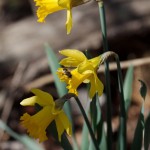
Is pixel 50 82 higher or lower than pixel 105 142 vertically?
lower

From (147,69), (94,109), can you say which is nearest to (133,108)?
(147,69)

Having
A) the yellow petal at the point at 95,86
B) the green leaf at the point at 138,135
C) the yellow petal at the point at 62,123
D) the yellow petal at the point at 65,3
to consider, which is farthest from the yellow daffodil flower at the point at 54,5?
the green leaf at the point at 138,135

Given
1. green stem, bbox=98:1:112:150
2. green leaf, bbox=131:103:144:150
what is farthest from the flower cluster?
green leaf, bbox=131:103:144:150

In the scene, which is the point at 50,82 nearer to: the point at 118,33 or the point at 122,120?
the point at 118,33

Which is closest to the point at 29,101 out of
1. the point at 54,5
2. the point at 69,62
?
the point at 69,62

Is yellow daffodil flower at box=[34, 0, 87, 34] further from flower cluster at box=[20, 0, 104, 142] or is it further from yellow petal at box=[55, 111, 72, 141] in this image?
yellow petal at box=[55, 111, 72, 141]

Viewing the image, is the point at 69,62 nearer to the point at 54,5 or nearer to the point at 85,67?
the point at 85,67
